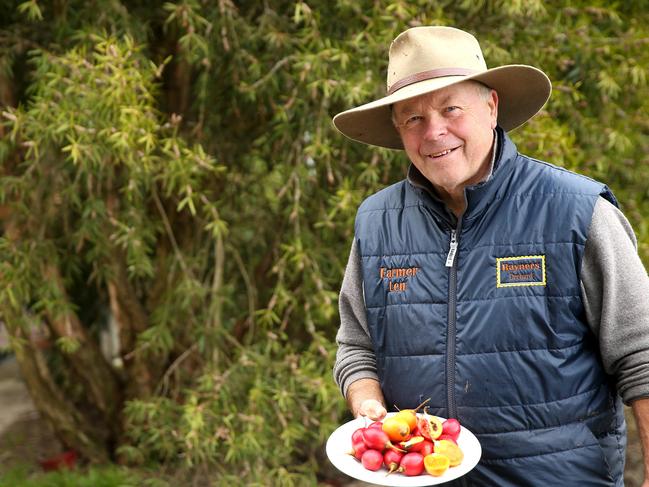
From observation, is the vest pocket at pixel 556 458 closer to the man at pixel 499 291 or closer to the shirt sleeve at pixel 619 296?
the man at pixel 499 291

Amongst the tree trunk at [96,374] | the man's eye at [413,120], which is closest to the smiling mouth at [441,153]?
the man's eye at [413,120]

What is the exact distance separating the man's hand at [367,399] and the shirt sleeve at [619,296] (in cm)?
56

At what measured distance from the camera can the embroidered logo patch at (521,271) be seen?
1752 mm


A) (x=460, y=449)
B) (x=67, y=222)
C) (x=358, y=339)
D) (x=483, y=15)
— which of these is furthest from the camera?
(x=67, y=222)

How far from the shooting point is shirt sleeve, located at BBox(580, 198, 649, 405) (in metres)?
1.68

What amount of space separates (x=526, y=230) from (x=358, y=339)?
0.62 meters

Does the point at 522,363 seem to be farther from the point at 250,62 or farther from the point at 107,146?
the point at 250,62

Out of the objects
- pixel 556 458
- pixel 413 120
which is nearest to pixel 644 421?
pixel 556 458

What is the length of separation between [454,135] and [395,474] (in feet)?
2.70

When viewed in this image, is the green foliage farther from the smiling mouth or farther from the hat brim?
the smiling mouth

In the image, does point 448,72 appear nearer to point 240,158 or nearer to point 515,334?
point 515,334

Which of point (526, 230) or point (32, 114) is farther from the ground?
point (32, 114)

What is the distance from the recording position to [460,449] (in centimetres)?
172

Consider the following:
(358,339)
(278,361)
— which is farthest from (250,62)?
(358,339)
